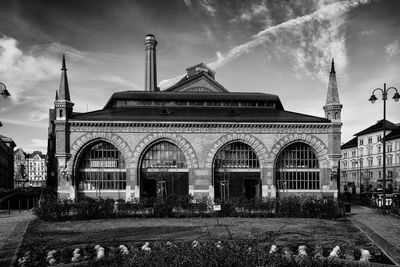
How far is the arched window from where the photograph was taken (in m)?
34.5

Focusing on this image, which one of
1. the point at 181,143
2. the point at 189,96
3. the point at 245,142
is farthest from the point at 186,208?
the point at 189,96

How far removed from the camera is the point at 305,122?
34.2 metres

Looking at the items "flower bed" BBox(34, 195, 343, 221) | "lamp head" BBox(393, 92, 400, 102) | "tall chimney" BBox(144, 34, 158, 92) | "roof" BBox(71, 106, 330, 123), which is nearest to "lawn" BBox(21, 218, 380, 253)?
"flower bed" BBox(34, 195, 343, 221)

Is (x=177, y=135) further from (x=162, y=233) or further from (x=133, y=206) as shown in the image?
(x=162, y=233)

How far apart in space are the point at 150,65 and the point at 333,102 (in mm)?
29518

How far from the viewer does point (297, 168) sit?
34719 mm

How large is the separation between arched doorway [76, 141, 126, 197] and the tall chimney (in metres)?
22.3

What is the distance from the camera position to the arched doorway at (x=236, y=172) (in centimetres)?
3425

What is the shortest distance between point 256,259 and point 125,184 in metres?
26.0

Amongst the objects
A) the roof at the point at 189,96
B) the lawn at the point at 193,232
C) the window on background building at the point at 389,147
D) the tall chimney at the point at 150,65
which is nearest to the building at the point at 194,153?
the roof at the point at 189,96

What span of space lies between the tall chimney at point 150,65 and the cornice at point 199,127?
868 inches

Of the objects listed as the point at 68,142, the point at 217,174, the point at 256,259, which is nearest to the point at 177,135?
the point at 217,174

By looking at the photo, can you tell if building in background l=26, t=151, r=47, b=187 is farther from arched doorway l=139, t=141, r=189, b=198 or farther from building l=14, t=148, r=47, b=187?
arched doorway l=139, t=141, r=189, b=198

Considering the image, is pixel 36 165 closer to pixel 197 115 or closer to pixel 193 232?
pixel 197 115
